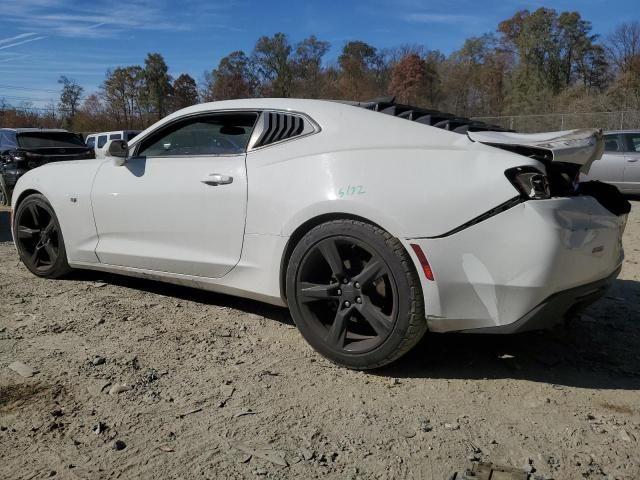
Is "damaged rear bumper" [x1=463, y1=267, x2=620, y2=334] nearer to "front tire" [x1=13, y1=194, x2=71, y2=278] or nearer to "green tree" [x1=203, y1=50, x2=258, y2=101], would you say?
"front tire" [x1=13, y1=194, x2=71, y2=278]

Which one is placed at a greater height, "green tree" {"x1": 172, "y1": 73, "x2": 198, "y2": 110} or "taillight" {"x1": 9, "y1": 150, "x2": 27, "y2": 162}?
"green tree" {"x1": 172, "y1": 73, "x2": 198, "y2": 110}

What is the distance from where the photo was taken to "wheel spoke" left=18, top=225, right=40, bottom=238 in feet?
16.3

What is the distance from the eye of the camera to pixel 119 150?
4172 millimetres

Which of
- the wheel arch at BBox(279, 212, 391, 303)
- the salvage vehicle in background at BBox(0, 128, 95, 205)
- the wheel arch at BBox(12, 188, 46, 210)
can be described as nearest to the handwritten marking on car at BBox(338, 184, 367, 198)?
the wheel arch at BBox(279, 212, 391, 303)

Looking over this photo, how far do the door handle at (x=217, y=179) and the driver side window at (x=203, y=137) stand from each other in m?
0.17

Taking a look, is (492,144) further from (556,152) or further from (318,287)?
(318,287)

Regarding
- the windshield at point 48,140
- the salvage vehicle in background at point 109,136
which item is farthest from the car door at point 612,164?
the salvage vehicle in background at point 109,136

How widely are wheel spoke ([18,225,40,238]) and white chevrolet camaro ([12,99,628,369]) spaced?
1386 millimetres

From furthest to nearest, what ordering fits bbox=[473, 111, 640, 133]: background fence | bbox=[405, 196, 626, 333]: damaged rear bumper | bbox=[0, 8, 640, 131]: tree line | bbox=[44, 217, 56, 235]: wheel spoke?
bbox=[0, 8, 640, 131]: tree line
bbox=[473, 111, 640, 133]: background fence
bbox=[44, 217, 56, 235]: wheel spoke
bbox=[405, 196, 626, 333]: damaged rear bumper

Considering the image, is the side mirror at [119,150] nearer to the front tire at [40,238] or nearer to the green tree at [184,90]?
the front tire at [40,238]

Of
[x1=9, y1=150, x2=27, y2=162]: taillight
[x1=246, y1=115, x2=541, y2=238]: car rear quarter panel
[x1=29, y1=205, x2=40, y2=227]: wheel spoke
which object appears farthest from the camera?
[x1=9, y1=150, x2=27, y2=162]: taillight

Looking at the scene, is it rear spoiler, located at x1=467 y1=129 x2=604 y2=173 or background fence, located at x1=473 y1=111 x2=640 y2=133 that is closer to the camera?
rear spoiler, located at x1=467 y1=129 x2=604 y2=173

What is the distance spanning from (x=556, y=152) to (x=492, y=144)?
30cm

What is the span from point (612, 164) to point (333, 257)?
10803 mm
